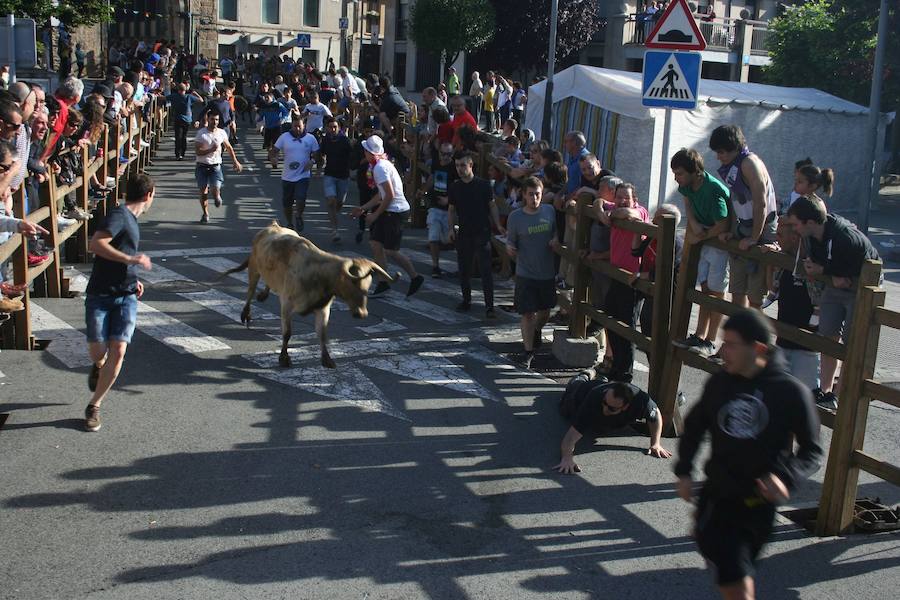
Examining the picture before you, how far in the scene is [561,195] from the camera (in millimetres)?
10820

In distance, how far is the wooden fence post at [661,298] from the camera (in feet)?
25.1

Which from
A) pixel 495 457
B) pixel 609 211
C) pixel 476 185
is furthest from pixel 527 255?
pixel 495 457

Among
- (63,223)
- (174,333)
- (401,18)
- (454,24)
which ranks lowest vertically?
(174,333)

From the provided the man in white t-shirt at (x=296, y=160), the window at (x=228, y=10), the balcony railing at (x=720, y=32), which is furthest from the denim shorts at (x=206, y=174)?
the window at (x=228, y=10)

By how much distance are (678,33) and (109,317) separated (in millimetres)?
6033

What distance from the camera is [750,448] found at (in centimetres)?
438

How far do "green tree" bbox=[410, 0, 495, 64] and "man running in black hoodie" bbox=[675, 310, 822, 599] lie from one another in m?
39.5

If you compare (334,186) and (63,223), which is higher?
(334,186)

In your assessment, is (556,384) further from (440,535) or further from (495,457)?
(440,535)

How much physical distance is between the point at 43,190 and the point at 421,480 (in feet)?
20.5

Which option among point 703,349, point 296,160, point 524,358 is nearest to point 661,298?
point 703,349

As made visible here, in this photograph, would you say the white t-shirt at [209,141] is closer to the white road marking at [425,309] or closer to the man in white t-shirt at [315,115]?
the white road marking at [425,309]

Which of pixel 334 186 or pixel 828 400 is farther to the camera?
pixel 334 186

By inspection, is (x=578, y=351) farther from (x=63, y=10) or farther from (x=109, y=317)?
(x=63, y=10)
